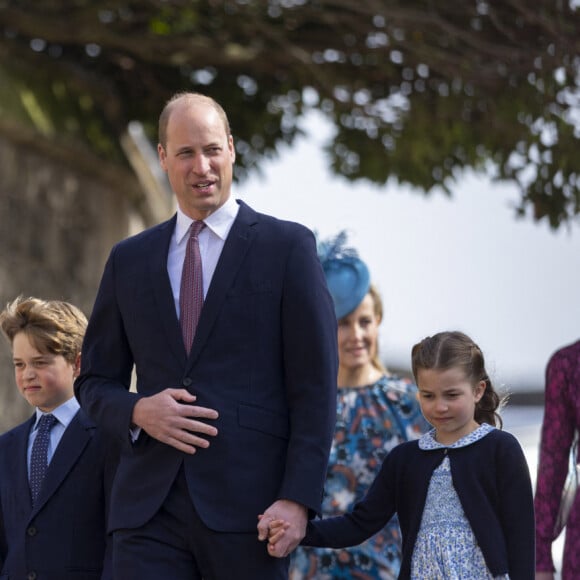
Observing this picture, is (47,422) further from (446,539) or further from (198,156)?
(446,539)

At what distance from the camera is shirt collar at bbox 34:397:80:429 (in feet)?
15.6

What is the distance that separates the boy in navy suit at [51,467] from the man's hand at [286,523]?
33.3 inches

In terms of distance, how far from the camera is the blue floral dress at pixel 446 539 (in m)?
4.02

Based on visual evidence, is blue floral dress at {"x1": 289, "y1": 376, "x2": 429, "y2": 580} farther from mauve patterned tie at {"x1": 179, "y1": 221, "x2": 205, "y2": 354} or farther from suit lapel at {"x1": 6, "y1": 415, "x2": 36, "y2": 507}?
mauve patterned tie at {"x1": 179, "y1": 221, "x2": 205, "y2": 354}

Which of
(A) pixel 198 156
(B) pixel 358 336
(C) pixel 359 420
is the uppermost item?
(A) pixel 198 156

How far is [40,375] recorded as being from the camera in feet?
15.5

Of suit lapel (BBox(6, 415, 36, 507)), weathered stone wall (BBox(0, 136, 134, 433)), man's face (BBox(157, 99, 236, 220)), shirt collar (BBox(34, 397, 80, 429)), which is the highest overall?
weathered stone wall (BBox(0, 136, 134, 433))

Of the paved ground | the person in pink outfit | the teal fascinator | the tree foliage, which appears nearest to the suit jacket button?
the person in pink outfit

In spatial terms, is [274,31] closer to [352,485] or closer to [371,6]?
[371,6]

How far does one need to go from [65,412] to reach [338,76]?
5.68m

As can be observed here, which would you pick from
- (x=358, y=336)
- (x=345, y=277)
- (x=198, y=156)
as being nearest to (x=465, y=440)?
(x=198, y=156)

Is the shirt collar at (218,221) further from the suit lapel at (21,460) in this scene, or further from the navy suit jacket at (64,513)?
the suit lapel at (21,460)

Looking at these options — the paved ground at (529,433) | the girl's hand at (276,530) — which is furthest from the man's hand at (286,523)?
the paved ground at (529,433)

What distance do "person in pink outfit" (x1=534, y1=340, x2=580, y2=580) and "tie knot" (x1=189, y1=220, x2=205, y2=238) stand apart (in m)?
1.62
